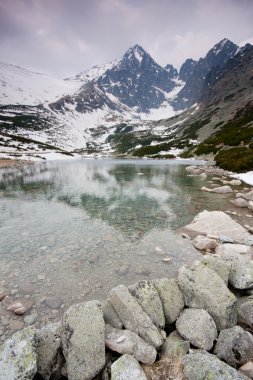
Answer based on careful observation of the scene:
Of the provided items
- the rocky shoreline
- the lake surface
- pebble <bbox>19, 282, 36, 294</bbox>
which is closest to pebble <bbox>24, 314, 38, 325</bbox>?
the lake surface

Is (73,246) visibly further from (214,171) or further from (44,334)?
(214,171)

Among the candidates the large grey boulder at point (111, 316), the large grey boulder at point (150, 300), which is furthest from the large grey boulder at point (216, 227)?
the large grey boulder at point (111, 316)

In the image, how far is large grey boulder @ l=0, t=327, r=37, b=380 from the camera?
156 inches

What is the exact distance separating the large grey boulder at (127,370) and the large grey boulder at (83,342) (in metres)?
0.39

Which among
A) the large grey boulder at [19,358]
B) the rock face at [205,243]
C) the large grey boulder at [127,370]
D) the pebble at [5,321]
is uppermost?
the large grey boulder at [19,358]

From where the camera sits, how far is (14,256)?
10023 millimetres

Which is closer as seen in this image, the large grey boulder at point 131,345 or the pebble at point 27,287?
the large grey boulder at point 131,345

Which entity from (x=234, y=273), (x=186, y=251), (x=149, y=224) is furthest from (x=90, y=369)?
(x=149, y=224)

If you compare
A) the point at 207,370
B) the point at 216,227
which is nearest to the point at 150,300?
the point at 207,370

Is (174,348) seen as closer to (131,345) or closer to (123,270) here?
(131,345)

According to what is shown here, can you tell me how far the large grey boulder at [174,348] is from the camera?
4766 mm

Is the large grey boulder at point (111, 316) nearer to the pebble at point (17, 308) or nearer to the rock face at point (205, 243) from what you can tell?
the pebble at point (17, 308)

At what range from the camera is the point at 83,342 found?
4.53m

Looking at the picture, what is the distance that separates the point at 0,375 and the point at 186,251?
805 centimetres
